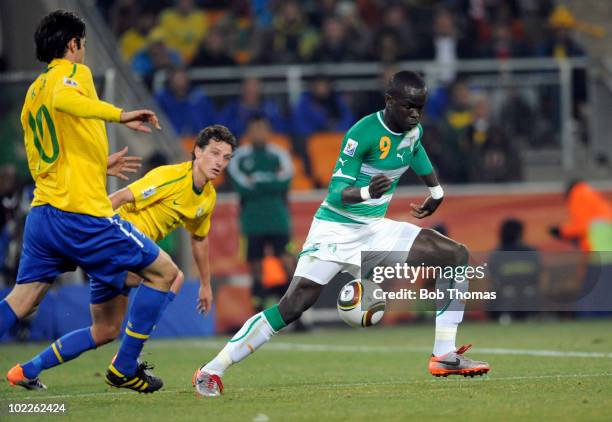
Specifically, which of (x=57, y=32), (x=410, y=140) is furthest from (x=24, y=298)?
(x=410, y=140)

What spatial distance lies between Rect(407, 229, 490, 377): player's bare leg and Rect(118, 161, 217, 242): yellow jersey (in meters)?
1.69

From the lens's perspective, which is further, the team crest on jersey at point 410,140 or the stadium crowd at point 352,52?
the stadium crowd at point 352,52

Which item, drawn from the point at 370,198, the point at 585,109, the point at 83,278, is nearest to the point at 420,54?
the point at 585,109

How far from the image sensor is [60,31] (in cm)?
865

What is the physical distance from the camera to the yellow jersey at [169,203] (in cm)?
987

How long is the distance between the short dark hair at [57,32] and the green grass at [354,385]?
2437 millimetres

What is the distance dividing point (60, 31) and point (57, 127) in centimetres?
70

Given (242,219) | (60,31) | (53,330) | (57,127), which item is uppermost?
(60,31)

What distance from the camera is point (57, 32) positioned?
865cm

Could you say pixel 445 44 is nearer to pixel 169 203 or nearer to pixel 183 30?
pixel 183 30

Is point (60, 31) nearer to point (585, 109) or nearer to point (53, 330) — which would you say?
point (53, 330)

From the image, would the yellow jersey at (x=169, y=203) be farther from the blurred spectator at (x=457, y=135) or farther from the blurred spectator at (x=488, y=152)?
the blurred spectator at (x=488, y=152)

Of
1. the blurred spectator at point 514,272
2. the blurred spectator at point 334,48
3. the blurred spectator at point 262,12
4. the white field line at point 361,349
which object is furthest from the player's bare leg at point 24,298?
the blurred spectator at point 262,12

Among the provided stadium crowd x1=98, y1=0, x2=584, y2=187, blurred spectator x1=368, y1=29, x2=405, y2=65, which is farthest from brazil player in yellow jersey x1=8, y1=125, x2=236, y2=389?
blurred spectator x1=368, y1=29, x2=405, y2=65
